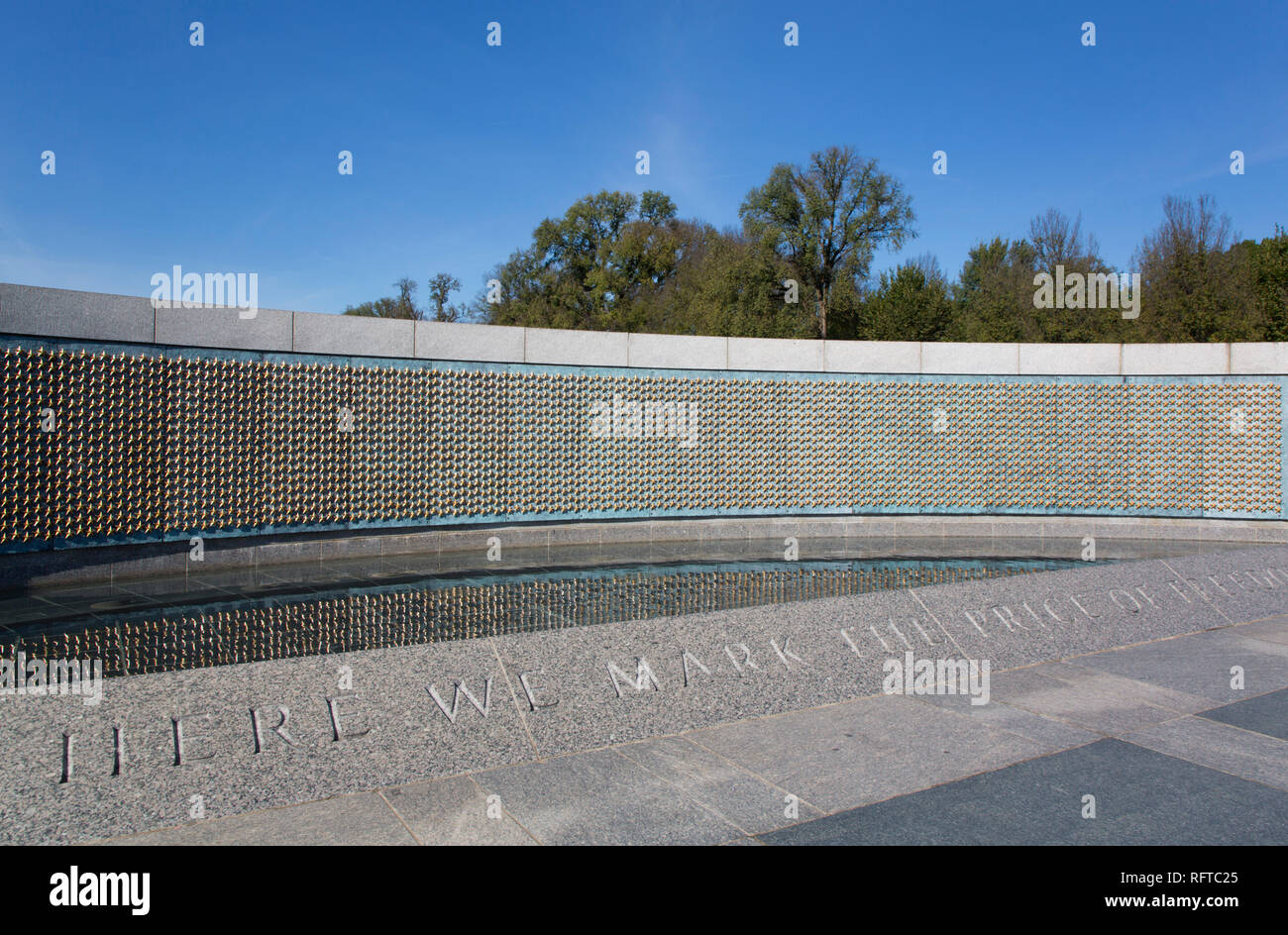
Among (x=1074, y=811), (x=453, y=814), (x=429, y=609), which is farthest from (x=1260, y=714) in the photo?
(x=429, y=609)

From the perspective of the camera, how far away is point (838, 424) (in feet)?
45.1

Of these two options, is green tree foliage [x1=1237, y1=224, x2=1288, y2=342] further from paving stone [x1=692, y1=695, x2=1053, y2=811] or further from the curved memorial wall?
paving stone [x1=692, y1=695, x2=1053, y2=811]

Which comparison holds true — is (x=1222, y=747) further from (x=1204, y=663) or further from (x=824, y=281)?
(x=824, y=281)

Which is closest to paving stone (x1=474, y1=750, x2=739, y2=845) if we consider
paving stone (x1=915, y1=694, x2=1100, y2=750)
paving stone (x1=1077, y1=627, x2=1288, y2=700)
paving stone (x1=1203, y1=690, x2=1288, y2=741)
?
paving stone (x1=915, y1=694, x2=1100, y2=750)

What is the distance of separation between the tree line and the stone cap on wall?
13.4 meters

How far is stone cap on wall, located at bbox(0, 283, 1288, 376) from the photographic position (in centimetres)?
888

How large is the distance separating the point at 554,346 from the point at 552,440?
4.26 ft

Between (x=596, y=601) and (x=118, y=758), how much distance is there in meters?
4.09

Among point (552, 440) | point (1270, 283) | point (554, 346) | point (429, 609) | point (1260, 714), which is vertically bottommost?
point (1260, 714)

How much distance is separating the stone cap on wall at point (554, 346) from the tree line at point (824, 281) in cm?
1343

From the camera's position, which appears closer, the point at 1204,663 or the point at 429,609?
the point at 1204,663

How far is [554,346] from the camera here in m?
12.2

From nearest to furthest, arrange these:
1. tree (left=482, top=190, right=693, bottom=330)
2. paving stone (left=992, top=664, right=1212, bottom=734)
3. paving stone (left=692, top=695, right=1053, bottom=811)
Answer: paving stone (left=692, top=695, right=1053, bottom=811) < paving stone (left=992, top=664, right=1212, bottom=734) < tree (left=482, top=190, right=693, bottom=330)
